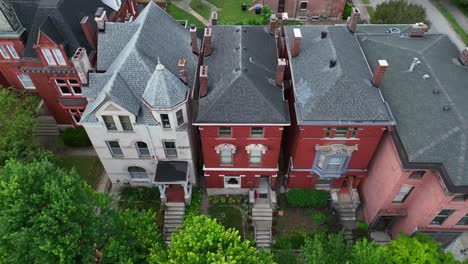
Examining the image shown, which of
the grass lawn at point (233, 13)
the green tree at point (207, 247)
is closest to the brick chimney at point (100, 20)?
the green tree at point (207, 247)

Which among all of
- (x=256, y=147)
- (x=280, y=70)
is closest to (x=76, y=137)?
(x=256, y=147)

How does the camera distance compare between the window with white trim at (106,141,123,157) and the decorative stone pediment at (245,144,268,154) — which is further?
the window with white trim at (106,141,123,157)

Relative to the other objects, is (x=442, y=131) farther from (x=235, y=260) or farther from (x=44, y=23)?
(x=44, y=23)

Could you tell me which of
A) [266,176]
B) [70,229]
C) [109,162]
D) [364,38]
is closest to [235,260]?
[70,229]

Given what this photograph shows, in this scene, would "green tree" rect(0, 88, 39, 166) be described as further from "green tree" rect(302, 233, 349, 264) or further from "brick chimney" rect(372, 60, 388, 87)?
"brick chimney" rect(372, 60, 388, 87)

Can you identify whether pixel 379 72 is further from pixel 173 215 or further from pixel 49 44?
pixel 49 44

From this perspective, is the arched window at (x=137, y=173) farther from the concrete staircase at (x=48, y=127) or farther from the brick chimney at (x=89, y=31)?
the brick chimney at (x=89, y=31)

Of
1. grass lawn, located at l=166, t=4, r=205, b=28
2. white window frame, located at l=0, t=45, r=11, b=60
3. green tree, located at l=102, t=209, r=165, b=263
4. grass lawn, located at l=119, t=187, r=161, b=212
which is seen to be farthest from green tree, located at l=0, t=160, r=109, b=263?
grass lawn, located at l=166, t=4, r=205, b=28
